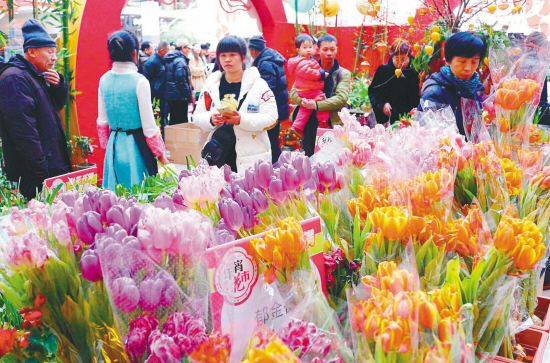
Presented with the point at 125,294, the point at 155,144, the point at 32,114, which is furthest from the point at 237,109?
the point at 125,294

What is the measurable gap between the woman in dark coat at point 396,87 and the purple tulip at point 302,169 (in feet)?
10.9

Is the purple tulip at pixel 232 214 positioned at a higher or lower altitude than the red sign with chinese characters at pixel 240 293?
higher

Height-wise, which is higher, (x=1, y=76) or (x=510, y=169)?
(x=1, y=76)

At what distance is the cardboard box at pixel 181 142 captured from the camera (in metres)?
5.86

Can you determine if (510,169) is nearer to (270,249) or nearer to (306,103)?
(270,249)

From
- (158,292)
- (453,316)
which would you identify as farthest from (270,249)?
(453,316)

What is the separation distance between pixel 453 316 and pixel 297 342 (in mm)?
223

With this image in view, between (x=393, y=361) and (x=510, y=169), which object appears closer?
(x=393, y=361)

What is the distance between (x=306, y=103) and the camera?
14.1 ft

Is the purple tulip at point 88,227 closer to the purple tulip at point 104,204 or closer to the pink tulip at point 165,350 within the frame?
the purple tulip at point 104,204

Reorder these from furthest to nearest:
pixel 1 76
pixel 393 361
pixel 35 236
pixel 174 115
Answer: pixel 174 115, pixel 1 76, pixel 35 236, pixel 393 361

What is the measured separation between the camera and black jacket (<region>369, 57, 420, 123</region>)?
4.40 m

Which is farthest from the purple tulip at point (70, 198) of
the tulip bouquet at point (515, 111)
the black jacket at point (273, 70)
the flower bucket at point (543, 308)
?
the black jacket at point (273, 70)

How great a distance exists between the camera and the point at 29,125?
9.09ft
